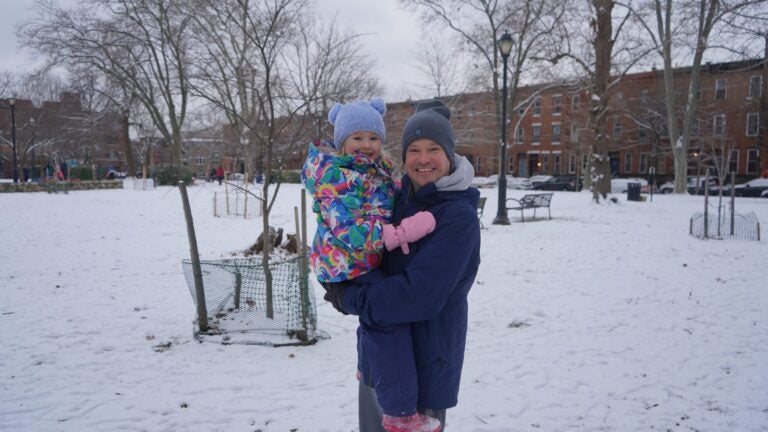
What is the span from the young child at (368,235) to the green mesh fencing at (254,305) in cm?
307

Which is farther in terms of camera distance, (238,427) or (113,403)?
(113,403)

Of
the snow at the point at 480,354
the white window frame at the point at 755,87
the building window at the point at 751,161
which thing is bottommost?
the snow at the point at 480,354

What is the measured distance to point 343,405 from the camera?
12.4 ft

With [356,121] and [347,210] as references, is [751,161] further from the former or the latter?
[347,210]

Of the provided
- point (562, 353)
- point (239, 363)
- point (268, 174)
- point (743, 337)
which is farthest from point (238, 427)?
point (743, 337)

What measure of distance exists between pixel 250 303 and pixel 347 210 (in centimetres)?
426

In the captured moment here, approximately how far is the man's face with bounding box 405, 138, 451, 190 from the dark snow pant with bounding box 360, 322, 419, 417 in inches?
22.6

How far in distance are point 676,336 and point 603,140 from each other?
16.7m

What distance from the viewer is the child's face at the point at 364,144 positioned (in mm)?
1969

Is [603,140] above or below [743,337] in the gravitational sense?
above

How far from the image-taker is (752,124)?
39281 mm

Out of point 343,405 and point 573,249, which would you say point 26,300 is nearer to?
point 343,405

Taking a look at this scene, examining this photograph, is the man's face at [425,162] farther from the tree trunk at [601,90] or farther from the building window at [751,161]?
the building window at [751,161]

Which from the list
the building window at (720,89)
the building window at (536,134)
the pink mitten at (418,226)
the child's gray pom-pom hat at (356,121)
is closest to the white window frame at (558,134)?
the building window at (536,134)
